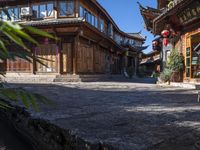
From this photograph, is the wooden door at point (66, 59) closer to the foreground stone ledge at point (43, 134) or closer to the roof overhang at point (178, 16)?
the roof overhang at point (178, 16)

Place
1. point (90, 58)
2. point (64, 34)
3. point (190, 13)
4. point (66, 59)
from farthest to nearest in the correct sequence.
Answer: point (90, 58)
point (66, 59)
point (64, 34)
point (190, 13)

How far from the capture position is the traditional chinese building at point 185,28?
10754 mm

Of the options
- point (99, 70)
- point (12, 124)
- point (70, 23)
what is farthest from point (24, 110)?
point (99, 70)

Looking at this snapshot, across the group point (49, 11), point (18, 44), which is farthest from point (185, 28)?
point (18, 44)

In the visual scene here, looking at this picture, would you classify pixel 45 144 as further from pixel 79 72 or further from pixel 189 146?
pixel 79 72

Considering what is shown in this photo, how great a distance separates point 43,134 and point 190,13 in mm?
9073

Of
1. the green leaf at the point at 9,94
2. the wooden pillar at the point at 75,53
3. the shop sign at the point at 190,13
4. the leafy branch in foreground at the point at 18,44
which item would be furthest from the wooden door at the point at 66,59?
the green leaf at the point at 9,94

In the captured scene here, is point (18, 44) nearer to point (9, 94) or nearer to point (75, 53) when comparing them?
point (9, 94)

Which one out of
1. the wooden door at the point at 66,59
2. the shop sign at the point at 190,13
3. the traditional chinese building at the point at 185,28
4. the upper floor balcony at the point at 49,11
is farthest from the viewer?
the upper floor balcony at the point at 49,11

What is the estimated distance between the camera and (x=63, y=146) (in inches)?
118

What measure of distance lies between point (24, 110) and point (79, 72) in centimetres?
1442

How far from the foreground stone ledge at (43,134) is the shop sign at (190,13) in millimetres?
7993

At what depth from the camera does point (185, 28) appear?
12484 millimetres

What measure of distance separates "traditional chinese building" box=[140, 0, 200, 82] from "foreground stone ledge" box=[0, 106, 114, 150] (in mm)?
7268
